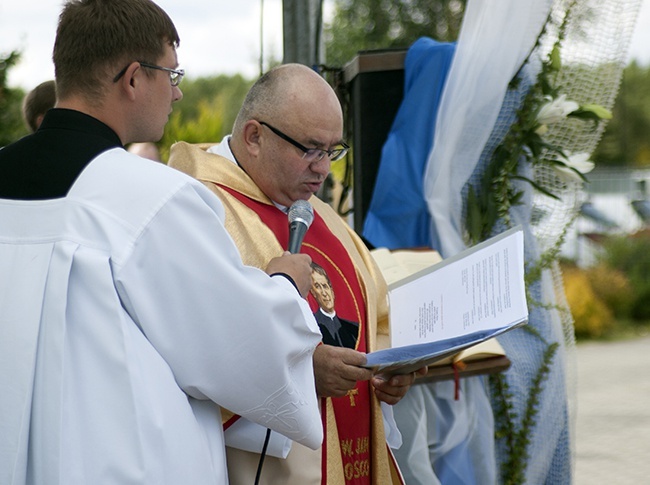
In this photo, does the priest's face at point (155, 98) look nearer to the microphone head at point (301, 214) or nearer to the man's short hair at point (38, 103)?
the microphone head at point (301, 214)

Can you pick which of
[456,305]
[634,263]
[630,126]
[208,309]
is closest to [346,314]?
[456,305]

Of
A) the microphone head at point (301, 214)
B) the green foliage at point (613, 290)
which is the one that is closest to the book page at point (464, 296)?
the microphone head at point (301, 214)

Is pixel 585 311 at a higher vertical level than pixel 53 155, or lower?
lower

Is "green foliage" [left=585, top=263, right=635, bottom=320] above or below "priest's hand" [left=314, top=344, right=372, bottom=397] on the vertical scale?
below

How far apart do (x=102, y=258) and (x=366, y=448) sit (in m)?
1.26

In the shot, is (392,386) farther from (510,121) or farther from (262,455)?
(510,121)

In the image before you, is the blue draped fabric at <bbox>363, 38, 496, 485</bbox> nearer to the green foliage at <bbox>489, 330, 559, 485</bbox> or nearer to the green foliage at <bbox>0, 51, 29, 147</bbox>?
the green foliage at <bbox>489, 330, 559, 485</bbox>

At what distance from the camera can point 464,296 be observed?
2.55m

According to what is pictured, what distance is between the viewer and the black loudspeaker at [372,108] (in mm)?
4305

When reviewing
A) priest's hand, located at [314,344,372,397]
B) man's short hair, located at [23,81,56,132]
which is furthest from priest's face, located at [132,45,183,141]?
man's short hair, located at [23,81,56,132]

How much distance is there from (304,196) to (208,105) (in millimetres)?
12948

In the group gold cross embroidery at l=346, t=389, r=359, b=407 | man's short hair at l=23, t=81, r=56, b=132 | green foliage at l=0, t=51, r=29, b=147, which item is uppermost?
man's short hair at l=23, t=81, r=56, b=132

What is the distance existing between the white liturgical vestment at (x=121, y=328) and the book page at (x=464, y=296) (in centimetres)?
68

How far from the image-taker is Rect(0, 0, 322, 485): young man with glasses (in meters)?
1.83
